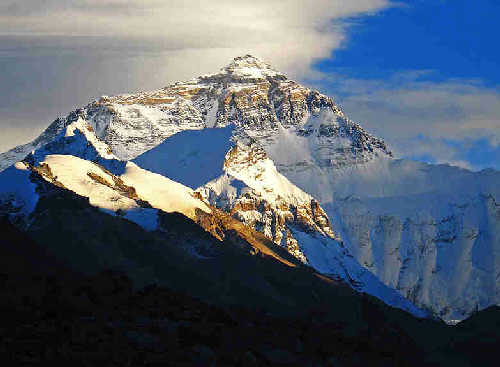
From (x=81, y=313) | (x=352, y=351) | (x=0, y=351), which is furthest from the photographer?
(x=352, y=351)

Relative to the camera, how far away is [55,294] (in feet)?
344

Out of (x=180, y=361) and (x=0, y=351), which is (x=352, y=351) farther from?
(x=0, y=351)

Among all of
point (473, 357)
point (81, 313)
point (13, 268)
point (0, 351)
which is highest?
point (473, 357)

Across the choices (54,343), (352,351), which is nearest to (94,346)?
(54,343)

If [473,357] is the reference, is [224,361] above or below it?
below

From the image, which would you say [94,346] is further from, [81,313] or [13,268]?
[13,268]

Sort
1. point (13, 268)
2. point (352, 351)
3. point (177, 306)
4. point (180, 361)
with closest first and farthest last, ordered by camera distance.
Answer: point (180, 361) < point (177, 306) < point (352, 351) < point (13, 268)

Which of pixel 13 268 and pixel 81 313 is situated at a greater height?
pixel 13 268

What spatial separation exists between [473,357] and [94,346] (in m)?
114

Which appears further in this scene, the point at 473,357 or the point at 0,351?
the point at 473,357

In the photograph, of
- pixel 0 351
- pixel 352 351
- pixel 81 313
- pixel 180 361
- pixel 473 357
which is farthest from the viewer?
pixel 473 357

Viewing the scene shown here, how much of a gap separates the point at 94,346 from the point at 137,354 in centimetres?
280

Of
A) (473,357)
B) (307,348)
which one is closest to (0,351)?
(307,348)

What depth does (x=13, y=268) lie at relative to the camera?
451 feet
